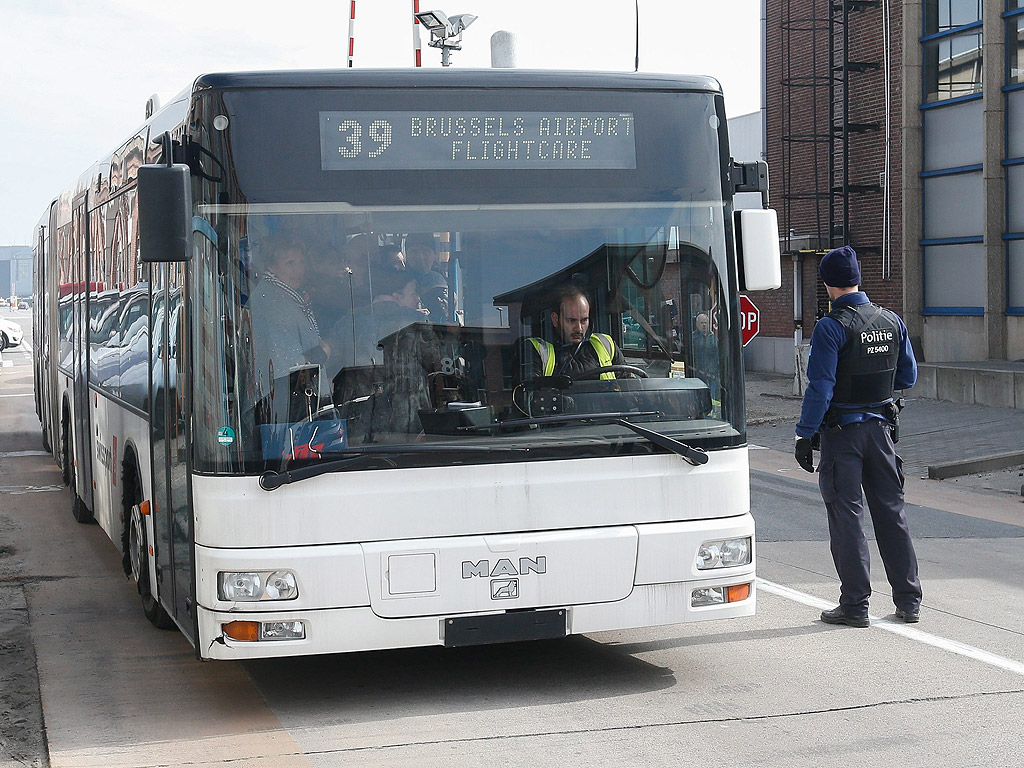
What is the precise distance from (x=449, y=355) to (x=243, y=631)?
1.42m

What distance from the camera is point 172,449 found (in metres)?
6.17

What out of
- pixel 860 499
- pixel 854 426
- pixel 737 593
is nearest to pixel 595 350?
pixel 737 593

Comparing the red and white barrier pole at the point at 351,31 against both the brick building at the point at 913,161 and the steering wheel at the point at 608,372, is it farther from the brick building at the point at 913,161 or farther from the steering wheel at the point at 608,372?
the brick building at the point at 913,161

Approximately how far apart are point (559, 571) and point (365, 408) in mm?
1089

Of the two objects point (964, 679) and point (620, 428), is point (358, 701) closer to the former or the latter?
point (620, 428)

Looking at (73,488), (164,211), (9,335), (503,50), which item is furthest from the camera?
(9,335)

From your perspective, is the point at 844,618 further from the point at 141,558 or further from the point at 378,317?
the point at 141,558

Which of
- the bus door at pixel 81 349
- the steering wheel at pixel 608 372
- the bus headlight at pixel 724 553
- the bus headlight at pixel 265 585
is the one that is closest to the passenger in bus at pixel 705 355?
the steering wheel at pixel 608 372

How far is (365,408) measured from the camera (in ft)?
18.1

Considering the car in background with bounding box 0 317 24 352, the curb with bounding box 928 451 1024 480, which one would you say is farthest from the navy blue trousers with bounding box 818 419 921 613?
the car in background with bounding box 0 317 24 352

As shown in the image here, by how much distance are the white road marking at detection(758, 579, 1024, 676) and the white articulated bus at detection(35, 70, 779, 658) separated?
1.47 metres

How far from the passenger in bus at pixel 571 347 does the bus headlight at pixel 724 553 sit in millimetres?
897

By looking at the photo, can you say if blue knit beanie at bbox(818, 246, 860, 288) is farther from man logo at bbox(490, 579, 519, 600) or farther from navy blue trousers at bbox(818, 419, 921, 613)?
man logo at bbox(490, 579, 519, 600)

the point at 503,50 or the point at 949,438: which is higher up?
the point at 503,50
